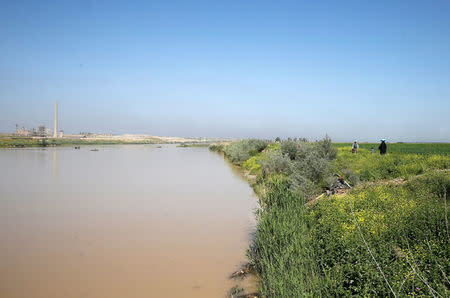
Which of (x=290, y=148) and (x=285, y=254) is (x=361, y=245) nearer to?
(x=285, y=254)

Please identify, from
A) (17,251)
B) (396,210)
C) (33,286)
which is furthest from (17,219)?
(396,210)

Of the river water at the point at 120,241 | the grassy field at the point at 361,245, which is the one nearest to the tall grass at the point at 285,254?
the grassy field at the point at 361,245

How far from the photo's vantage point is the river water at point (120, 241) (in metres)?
5.23

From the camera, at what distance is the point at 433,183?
668cm

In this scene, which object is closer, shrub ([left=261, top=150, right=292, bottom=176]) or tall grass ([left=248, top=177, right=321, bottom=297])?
tall grass ([left=248, top=177, right=321, bottom=297])

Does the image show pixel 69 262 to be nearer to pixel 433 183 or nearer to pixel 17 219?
pixel 17 219

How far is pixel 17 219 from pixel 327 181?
416 inches

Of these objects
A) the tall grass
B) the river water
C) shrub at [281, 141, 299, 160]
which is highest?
shrub at [281, 141, 299, 160]

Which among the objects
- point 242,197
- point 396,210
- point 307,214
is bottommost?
point 242,197

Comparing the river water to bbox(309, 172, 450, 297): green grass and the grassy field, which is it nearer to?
the grassy field

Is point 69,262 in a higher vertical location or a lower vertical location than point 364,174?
lower

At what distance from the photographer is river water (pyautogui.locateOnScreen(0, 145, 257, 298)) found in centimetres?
523

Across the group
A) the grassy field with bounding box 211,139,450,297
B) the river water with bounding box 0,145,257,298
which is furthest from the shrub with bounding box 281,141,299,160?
Answer: the grassy field with bounding box 211,139,450,297

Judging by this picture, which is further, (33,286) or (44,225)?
(44,225)
